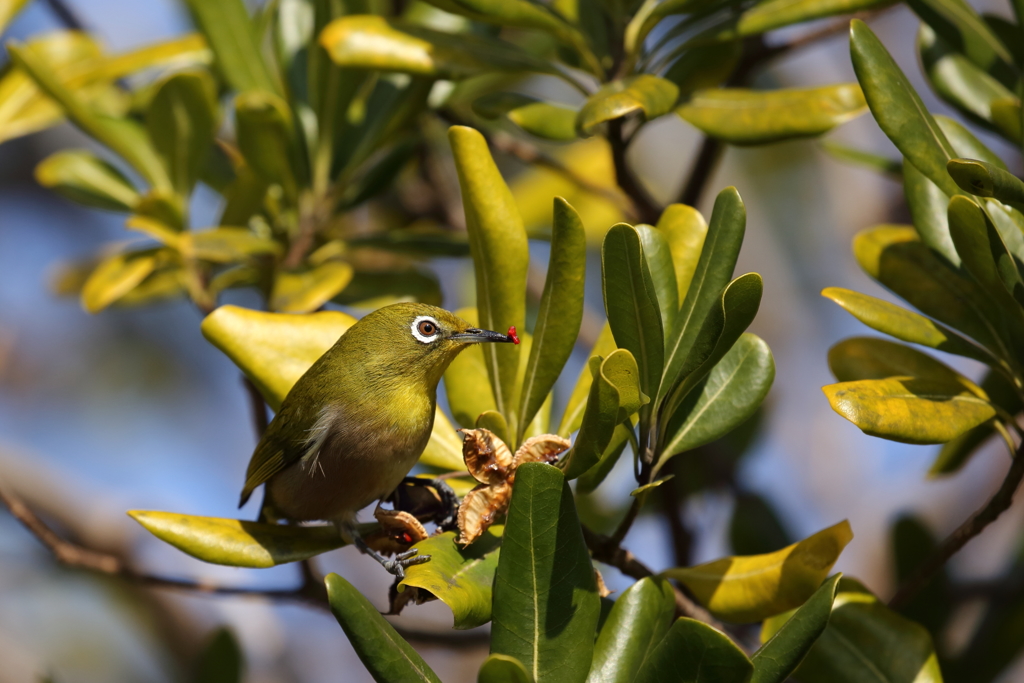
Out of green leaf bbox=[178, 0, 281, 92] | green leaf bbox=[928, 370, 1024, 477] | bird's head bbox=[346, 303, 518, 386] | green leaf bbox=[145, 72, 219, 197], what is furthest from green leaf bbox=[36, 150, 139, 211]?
green leaf bbox=[928, 370, 1024, 477]

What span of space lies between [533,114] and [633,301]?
49.5 inches

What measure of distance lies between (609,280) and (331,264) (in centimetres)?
182

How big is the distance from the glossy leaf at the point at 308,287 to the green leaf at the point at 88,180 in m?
1.03

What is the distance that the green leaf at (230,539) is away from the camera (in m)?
2.22

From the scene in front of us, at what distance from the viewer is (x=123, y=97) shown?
16.2ft

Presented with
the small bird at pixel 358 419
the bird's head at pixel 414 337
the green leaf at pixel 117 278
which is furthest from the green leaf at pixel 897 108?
the green leaf at pixel 117 278

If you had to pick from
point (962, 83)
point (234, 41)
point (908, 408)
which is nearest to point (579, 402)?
point (908, 408)

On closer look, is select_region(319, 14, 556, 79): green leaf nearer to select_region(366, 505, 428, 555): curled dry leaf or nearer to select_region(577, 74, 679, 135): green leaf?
select_region(577, 74, 679, 135): green leaf

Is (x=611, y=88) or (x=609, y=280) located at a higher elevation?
(x=611, y=88)

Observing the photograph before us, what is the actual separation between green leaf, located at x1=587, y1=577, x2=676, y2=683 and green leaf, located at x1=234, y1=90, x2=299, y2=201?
89.8 inches

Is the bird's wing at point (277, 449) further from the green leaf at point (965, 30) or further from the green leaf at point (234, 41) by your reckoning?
the green leaf at point (965, 30)

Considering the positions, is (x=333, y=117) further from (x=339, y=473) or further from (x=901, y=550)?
(x=901, y=550)

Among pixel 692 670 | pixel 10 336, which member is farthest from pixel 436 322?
pixel 10 336

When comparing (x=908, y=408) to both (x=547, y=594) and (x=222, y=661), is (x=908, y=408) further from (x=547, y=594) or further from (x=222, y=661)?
(x=222, y=661)
